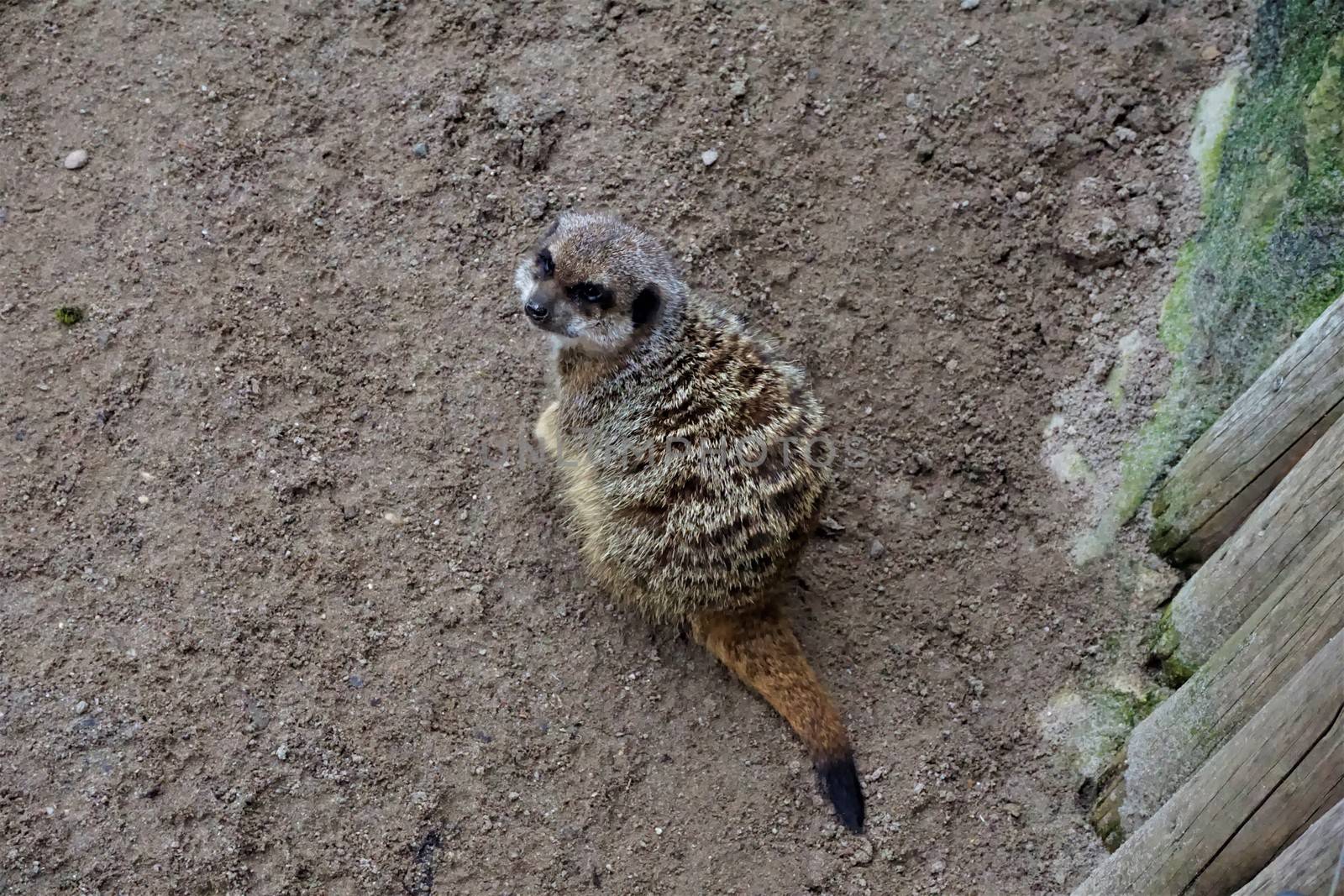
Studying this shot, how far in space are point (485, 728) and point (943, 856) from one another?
3.76 feet

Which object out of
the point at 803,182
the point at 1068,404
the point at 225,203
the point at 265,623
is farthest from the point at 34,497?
the point at 1068,404

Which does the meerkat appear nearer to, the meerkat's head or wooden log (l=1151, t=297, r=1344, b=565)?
the meerkat's head

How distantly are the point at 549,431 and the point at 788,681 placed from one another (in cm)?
96

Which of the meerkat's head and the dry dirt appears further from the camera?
the meerkat's head

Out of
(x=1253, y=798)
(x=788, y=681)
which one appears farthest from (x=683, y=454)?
(x=1253, y=798)

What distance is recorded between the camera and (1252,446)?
2211 millimetres

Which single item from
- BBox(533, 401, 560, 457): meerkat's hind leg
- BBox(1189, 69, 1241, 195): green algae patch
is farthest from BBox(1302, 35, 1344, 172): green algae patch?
BBox(533, 401, 560, 457): meerkat's hind leg

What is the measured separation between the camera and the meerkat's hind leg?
291cm

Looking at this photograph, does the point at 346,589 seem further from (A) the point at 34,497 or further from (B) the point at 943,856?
(B) the point at 943,856

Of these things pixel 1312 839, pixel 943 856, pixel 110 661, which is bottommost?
pixel 110 661

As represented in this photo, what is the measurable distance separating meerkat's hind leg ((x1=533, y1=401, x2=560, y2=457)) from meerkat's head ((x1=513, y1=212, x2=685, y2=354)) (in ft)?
0.68

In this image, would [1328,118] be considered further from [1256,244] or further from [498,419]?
[498,419]

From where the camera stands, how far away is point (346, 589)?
8.96 ft

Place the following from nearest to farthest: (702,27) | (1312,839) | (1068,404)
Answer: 1. (1312,839)
2. (1068,404)
3. (702,27)
